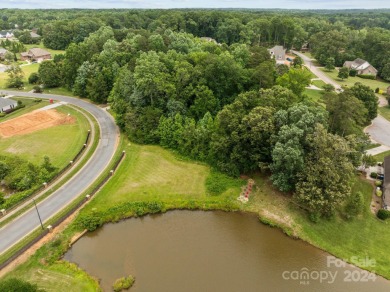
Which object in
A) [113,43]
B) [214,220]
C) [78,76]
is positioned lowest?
[214,220]

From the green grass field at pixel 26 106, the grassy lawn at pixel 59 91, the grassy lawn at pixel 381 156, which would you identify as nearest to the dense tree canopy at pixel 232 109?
the grassy lawn at pixel 59 91

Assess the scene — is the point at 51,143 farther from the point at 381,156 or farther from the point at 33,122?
the point at 381,156

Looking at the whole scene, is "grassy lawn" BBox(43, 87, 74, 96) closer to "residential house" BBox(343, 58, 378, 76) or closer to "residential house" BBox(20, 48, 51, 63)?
"residential house" BBox(20, 48, 51, 63)

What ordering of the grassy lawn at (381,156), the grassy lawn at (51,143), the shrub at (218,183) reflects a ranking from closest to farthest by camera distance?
the shrub at (218,183)
the grassy lawn at (381,156)
the grassy lawn at (51,143)

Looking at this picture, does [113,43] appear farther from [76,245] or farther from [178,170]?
[76,245]

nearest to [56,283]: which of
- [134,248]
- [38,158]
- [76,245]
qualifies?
[76,245]

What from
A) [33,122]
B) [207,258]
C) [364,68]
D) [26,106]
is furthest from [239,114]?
[364,68]

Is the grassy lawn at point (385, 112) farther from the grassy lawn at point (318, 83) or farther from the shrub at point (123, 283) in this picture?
the shrub at point (123, 283)
